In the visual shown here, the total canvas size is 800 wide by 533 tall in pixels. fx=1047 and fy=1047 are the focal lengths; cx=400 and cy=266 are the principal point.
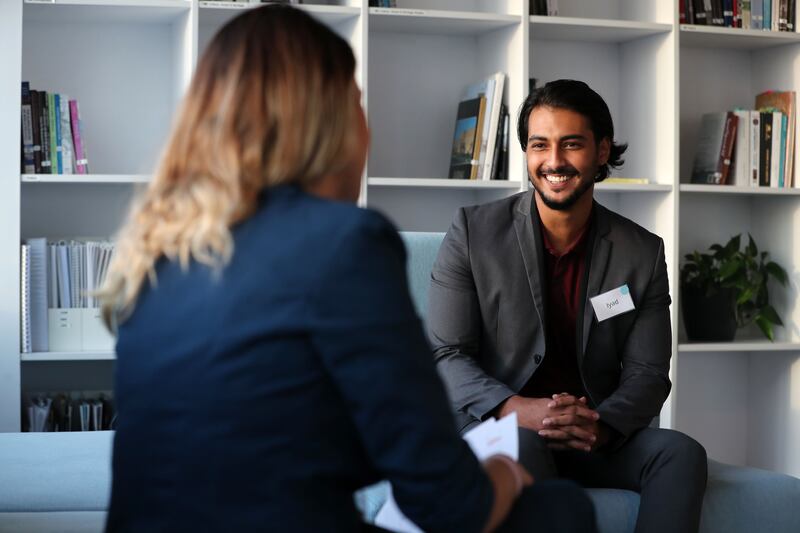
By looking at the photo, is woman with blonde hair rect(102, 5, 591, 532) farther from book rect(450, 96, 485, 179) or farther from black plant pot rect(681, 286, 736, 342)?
black plant pot rect(681, 286, 736, 342)

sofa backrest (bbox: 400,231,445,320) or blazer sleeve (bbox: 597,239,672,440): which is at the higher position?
sofa backrest (bbox: 400,231,445,320)

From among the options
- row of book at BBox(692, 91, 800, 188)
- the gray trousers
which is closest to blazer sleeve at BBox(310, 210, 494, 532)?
the gray trousers

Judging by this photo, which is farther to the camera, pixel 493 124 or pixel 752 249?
pixel 752 249

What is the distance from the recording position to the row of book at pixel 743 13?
384 cm

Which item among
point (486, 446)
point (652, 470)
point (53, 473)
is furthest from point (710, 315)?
point (486, 446)

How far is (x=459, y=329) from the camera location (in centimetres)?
243

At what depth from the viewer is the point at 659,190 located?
375cm

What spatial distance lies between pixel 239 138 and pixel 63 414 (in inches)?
102

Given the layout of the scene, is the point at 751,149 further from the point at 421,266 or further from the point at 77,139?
the point at 77,139

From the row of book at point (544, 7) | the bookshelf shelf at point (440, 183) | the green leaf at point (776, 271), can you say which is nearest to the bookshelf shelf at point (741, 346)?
the green leaf at point (776, 271)

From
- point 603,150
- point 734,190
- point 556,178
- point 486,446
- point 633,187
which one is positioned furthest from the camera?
point 734,190

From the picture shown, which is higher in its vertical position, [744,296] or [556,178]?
[556,178]

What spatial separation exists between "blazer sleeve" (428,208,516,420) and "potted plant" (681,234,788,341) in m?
1.64

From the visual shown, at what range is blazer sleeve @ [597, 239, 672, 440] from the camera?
7.60 ft
